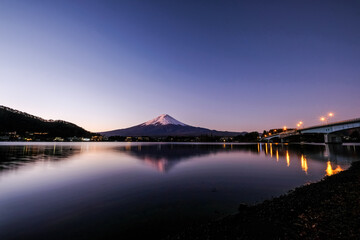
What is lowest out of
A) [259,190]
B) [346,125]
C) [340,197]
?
[259,190]

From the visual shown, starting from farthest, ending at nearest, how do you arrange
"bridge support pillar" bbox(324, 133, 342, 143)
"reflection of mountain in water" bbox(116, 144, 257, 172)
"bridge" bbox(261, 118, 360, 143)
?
"bridge support pillar" bbox(324, 133, 342, 143) < "bridge" bbox(261, 118, 360, 143) < "reflection of mountain in water" bbox(116, 144, 257, 172)

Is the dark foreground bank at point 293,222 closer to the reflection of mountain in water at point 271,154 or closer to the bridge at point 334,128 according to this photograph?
the reflection of mountain in water at point 271,154

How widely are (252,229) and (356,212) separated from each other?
15.9 feet

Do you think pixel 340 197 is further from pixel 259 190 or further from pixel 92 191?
pixel 92 191

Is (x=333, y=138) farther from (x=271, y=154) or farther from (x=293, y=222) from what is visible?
(x=293, y=222)

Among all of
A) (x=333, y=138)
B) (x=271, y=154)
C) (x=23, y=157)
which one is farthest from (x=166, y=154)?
(x=333, y=138)

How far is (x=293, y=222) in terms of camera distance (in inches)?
288

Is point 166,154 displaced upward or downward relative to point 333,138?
downward

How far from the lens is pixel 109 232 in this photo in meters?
7.91

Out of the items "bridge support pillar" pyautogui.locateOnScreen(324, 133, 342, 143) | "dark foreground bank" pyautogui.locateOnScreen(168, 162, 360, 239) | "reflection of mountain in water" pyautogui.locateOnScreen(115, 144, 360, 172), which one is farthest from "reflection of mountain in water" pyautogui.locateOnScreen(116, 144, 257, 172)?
"bridge support pillar" pyautogui.locateOnScreen(324, 133, 342, 143)

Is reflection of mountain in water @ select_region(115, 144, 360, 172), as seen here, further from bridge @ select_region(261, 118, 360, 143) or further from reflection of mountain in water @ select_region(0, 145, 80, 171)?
reflection of mountain in water @ select_region(0, 145, 80, 171)

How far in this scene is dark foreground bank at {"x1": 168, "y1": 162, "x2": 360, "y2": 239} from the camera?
6340 mm

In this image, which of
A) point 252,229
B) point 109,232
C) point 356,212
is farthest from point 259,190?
point 109,232

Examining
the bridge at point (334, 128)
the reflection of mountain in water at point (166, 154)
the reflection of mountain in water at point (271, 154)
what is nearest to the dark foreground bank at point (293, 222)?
the reflection of mountain in water at point (271, 154)
